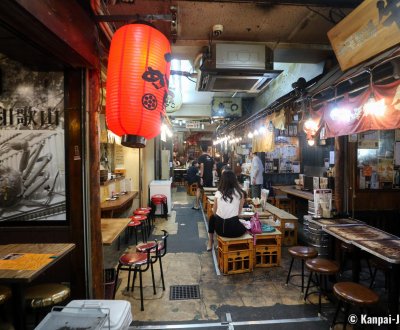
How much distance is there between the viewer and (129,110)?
305 centimetres

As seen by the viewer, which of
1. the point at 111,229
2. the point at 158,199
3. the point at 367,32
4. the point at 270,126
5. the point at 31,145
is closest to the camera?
the point at 367,32

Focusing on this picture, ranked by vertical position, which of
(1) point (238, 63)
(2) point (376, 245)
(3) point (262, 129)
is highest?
(1) point (238, 63)

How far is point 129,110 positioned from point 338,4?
3.97m

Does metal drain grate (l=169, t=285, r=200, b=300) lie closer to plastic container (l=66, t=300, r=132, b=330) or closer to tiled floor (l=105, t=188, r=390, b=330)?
tiled floor (l=105, t=188, r=390, b=330)

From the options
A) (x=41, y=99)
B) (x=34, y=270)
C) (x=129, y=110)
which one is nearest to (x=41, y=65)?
(x=41, y=99)

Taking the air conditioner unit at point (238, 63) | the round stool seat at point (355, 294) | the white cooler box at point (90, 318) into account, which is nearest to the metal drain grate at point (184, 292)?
the white cooler box at point (90, 318)

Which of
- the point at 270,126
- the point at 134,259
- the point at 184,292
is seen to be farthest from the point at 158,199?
the point at 134,259

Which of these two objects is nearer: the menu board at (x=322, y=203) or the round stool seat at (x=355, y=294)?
the round stool seat at (x=355, y=294)

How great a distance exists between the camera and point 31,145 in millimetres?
3928

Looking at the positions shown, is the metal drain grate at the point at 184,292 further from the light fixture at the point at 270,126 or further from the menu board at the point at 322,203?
the light fixture at the point at 270,126

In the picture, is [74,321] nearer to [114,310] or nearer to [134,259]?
[114,310]

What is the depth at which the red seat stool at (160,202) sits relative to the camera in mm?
10734

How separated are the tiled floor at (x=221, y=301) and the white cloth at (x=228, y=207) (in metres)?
1.33

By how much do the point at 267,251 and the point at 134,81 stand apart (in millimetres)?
5081
